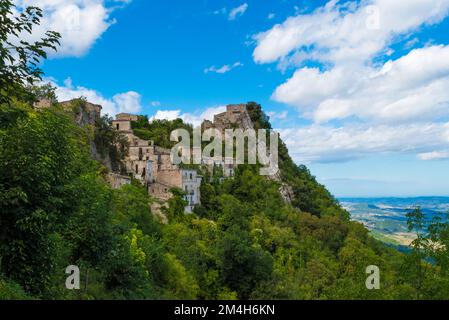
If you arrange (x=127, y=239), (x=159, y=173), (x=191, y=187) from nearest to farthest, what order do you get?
(x=127, y=239) → (x=191, y=187) → (x=159, y=173)

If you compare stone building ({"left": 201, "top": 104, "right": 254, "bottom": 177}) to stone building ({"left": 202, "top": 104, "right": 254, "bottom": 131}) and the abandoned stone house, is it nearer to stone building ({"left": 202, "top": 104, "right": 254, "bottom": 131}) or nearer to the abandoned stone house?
stone building ({"left": 202, "top": 104, "right": 254, "bottom": 131})

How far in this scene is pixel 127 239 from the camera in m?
26.7

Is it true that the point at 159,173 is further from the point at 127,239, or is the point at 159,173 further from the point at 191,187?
the point at 127,239

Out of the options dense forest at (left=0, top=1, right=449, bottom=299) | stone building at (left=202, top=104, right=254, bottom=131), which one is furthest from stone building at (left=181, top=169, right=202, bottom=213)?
stone building at (left=202, top=104, right=254, bottom=131)

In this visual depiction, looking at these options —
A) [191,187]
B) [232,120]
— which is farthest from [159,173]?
[232,120]

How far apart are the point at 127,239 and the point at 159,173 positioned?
3087 centimetres

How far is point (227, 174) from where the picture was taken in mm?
71750

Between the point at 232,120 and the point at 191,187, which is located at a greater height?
the point at 232,120

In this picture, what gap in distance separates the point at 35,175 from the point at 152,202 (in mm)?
36169

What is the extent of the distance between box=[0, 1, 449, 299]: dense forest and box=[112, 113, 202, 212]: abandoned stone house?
1.80 metres

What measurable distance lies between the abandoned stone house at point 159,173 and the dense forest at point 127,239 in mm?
1805

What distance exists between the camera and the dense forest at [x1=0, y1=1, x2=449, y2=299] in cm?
1357
